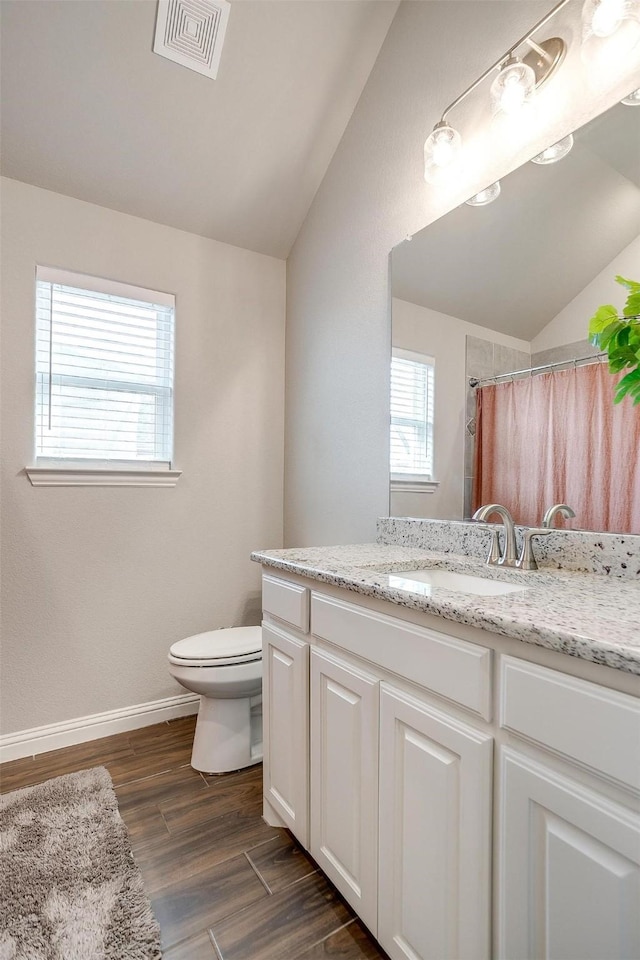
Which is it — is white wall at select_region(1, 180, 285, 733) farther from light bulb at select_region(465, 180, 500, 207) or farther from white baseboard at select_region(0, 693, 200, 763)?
light bulb at select_region(465, 180, 500, 207)

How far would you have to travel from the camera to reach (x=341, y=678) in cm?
119

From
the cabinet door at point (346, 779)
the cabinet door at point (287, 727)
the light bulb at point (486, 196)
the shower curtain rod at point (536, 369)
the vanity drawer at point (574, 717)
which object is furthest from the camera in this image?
the light bulb at point (486, 196)

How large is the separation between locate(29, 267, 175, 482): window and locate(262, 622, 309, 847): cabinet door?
1210mm

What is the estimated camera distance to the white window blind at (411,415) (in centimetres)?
173

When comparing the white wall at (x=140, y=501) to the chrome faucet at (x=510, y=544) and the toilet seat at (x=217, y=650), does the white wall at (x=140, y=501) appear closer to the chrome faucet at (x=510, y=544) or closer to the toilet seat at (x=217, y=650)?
the toilet seat at (x=217, y=650)

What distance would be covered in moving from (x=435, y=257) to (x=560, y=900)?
1747 millimetres

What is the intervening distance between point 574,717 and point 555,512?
2.36 ft

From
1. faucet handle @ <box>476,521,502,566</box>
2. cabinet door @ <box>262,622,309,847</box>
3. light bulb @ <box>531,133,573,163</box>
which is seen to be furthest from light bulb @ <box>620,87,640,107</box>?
cabinet door @ <box>262,622,309,847</box>

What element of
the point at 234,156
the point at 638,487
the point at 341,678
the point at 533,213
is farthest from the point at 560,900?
the point at 234,156

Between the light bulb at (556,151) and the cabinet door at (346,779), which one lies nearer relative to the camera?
the cabinet door at (346,779)

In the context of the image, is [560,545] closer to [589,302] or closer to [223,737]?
[589,302]

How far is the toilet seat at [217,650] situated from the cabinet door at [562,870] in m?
1.22

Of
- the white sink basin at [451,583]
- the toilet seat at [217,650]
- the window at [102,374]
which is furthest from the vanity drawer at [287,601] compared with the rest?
the window at [102,374]

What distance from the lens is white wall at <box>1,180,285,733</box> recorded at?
1.98 m
